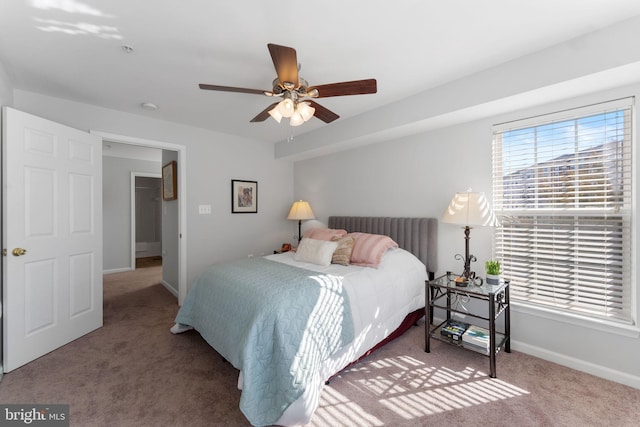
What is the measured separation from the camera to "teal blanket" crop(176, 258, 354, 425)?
1562mm

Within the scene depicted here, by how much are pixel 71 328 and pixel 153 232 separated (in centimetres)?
500

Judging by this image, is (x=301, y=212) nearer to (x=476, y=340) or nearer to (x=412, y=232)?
(x=412, y=232)

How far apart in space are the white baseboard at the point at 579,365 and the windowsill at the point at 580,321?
283 millimetres

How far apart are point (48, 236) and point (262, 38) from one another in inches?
101

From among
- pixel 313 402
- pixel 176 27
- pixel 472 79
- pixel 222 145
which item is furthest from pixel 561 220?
pixel 222 145

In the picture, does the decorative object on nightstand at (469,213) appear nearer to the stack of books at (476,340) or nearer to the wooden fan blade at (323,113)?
the stack of books at (476,340)

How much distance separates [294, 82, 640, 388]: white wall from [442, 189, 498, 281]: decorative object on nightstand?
286 millimetres

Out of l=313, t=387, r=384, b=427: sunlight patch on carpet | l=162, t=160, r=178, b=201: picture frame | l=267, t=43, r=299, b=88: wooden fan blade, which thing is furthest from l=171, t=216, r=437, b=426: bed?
l=162, t=160, r=178, b=201: picture frame

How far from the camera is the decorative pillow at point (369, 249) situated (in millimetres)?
2682

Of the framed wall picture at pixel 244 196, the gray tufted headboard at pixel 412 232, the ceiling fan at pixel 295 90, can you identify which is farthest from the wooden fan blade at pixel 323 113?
the framed wall picture at pixel 244 196

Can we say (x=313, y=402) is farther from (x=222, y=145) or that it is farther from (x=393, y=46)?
(x=222, y=145)

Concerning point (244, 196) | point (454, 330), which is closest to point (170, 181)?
point (244, 196)

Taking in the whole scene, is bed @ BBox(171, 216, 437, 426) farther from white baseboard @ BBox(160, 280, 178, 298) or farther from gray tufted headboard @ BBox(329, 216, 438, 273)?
white baseboard @ BBox(160, 280, 178, 298)

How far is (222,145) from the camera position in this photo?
3.91m
